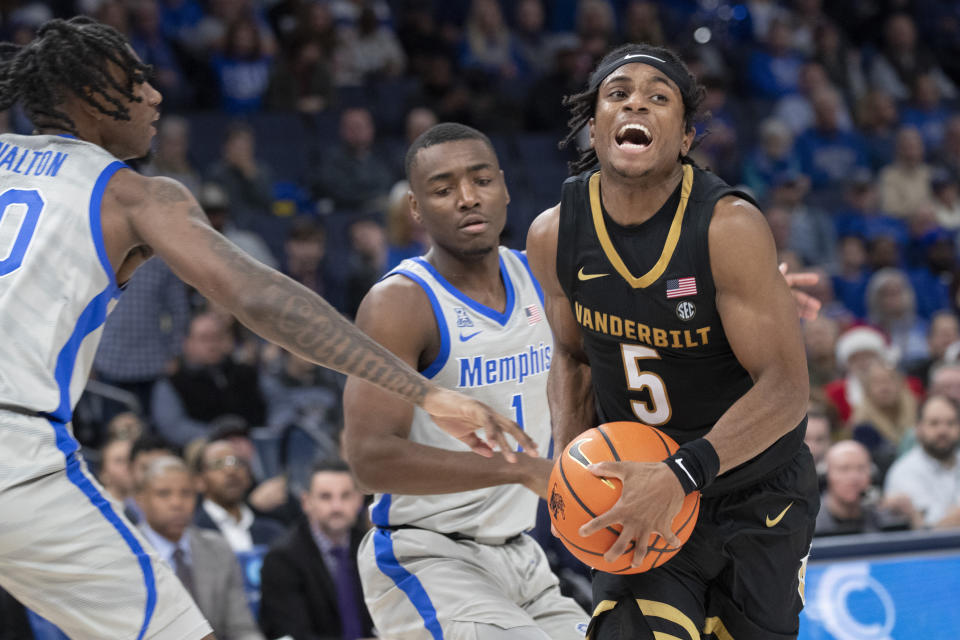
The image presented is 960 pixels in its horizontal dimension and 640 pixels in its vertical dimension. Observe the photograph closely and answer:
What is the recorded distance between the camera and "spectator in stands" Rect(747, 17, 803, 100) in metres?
13.1

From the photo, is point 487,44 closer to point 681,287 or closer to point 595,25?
point 595,25

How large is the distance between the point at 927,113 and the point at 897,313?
388cm

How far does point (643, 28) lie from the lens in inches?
495

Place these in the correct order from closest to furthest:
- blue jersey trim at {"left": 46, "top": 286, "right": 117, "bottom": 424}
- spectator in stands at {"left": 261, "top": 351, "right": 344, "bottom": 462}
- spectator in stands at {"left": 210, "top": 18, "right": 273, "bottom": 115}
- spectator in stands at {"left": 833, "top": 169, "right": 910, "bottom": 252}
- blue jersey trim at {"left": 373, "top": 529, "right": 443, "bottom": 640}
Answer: blue jersey trim at {"left": 46, "top": 286, "right": 117, "bottom": 424}, blue jersey trim at {"left": 373, "top": 529, "right": 443, "bottom": 640}, spectator in stands at {"left": 261, "top": 351, "right": 344, "bottom": 462}, spectator in stands at {"left": 210, "top": 18, "right": 273, "bottom": 115}, spectator in stands at {"left": 833, "top": 169, "right": 910, "bottom": 252}

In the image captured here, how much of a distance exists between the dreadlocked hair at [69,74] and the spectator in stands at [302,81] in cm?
751

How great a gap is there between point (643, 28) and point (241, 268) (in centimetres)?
1017

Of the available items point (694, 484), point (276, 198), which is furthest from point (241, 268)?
point (276, 198)

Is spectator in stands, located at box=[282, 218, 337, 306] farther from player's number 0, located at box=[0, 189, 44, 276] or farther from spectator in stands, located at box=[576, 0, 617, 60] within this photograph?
player's number 0, located at box=[0, 189, 44, 276]

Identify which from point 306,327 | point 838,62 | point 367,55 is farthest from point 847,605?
point 838,62

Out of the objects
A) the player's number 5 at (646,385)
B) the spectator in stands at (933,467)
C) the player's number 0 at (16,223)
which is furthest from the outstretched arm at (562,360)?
the spectator in stands at (933,467)

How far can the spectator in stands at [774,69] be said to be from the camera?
13148mm

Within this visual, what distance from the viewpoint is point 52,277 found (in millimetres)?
3049

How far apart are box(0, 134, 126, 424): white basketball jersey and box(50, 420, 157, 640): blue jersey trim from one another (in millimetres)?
86

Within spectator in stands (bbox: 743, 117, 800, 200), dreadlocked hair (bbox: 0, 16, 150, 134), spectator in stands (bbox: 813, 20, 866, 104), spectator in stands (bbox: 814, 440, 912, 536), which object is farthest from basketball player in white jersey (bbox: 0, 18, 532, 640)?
spectator in stands (bbox: 813, 20, 866, 104)
